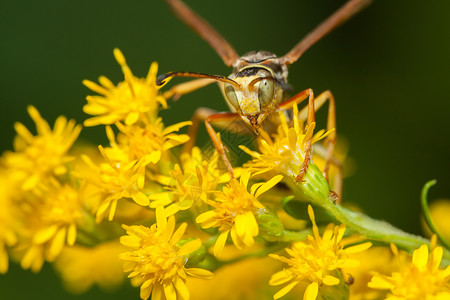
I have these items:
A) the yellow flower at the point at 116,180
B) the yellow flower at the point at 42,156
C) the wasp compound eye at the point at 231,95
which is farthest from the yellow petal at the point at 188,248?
the yellow flower at the point at 42,156

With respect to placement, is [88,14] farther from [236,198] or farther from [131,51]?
[236,198]

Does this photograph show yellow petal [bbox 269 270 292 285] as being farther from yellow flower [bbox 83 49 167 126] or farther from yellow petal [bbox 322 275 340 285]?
yellow flower [bbox 83 49 167 126]

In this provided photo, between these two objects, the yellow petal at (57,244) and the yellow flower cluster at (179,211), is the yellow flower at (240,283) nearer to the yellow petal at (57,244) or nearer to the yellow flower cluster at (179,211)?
the yellow flower cluster at (179,211)

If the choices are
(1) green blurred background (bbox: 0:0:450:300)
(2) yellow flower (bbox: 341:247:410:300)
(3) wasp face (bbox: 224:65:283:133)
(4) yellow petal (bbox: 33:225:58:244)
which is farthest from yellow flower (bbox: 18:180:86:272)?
(1) green blurred background (bbox: 0:0:450:300)

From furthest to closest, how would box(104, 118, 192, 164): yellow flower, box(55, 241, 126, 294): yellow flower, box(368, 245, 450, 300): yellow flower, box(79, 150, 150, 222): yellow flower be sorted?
box(55, 241, 126, 294): yellow flower < box(104, 118, 192, 164): yellow flower < box(79, 150, 150, 222): yellow flower < box(368, 245, 450, 300): yellow flower

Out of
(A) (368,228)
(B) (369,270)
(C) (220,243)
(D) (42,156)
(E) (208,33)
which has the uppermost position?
(E) (208,33)

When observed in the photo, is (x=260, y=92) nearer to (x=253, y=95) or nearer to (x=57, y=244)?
(x=253, y=95)

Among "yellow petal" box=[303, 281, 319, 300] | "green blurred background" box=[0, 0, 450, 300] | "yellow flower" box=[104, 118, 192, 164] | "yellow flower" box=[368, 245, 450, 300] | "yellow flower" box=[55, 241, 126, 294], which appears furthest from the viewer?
"green blurred background" box=[0, 0, 450, 300]

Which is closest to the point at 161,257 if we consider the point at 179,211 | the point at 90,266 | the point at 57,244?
the point at 179,211
